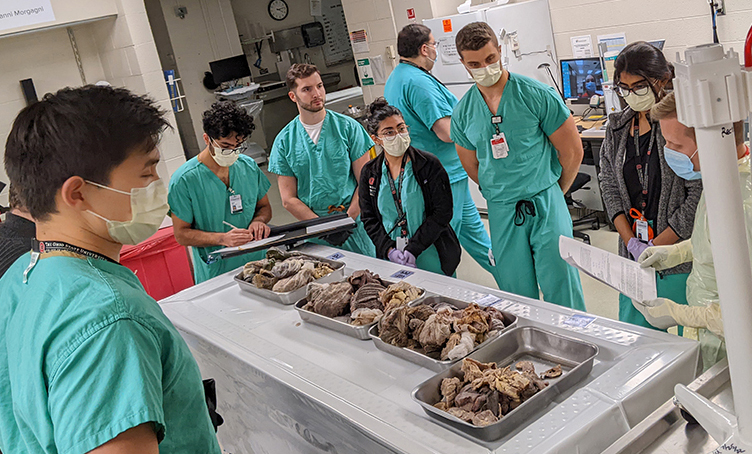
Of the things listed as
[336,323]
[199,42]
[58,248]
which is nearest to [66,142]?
[58,248]

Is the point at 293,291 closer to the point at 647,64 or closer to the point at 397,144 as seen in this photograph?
the point at 397,144

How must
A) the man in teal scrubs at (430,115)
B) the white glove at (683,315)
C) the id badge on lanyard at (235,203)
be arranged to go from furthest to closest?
1. the man in teal scrubs at (430,115)
2. the id badge on lanyard at (235,203)
3. the white glove at (683,315)

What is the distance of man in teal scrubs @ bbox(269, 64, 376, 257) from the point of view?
3305mm

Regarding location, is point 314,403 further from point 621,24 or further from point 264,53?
point 264,53

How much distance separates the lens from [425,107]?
11.9ft

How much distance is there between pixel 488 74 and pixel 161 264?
2.55 m

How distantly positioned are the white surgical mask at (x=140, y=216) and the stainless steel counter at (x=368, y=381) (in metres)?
0.70

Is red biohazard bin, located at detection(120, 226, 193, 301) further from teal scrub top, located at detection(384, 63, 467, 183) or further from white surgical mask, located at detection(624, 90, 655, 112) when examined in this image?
white surgical mask, located at detection(624, 90, 655, 112)

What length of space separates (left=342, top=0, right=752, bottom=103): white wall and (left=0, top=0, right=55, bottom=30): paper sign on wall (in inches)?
108

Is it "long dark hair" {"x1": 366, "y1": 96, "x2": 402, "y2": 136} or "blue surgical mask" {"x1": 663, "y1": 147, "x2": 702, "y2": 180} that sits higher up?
"long dark hair" {"x1": 366, "y1": 96, "x2": 402, "y2": 136}

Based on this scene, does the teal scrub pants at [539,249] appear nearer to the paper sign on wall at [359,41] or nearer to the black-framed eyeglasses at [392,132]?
the black-framed eyeglasses at [392,132]

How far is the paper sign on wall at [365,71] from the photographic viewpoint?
6066 millimetres

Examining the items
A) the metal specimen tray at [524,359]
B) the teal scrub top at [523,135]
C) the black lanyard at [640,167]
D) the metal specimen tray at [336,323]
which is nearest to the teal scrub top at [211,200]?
the metal specimen tray at [336,323]

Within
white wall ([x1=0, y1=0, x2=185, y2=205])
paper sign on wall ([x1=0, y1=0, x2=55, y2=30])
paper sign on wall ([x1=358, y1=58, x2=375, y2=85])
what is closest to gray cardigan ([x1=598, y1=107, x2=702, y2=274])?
white wall ([x1=0, y1=0, x2=185, y2=205])
